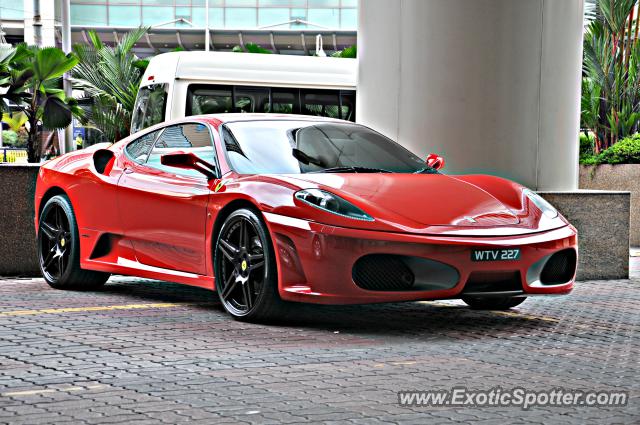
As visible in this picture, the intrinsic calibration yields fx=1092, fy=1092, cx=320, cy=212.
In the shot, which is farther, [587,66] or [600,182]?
[587,66]

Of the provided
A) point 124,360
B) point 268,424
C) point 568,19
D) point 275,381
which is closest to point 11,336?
point 124,360

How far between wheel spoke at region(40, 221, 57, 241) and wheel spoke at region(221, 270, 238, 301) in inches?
92.8

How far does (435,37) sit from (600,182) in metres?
6.74

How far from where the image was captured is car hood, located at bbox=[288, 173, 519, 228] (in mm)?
6520

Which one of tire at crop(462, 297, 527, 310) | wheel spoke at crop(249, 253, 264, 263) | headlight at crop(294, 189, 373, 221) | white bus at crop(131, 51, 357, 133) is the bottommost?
tire at crop(462, 297, 527, 310)

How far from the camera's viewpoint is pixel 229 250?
6.90m

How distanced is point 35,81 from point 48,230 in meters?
12.6

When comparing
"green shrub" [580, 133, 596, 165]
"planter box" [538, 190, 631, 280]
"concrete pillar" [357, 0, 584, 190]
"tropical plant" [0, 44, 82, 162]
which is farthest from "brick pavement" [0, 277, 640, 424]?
"tropical plant" [0, 44, 82, 162]

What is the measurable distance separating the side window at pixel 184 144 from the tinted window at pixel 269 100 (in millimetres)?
10917

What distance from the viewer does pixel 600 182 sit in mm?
16094

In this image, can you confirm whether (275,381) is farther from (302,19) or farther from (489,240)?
(302,19)

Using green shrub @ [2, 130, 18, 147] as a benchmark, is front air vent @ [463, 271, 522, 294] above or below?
above

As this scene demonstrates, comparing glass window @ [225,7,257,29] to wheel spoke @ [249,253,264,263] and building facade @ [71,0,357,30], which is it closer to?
building facade @ [71,0,357,30]

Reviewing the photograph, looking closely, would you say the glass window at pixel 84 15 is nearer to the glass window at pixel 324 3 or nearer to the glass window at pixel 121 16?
the glass window at pixel 121 16
